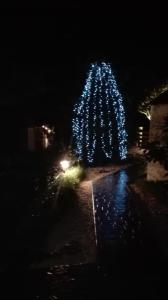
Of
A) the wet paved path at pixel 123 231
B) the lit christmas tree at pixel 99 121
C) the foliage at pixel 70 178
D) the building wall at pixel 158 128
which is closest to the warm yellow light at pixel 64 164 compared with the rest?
the foliage at pixel 70 178

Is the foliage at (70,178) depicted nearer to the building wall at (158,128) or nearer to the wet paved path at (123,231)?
the wet paved path at (123,231)

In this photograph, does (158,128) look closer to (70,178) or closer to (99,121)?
(70,178)

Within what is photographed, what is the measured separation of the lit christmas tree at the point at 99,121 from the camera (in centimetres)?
2369

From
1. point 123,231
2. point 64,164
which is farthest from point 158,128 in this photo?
A: point 123,231

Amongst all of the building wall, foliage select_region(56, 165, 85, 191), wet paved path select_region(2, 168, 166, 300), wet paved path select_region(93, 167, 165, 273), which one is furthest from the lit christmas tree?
wet paved path select_region(2, 168, 166, 300)

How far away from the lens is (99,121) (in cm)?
2378

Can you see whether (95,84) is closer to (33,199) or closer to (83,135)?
(83,135)

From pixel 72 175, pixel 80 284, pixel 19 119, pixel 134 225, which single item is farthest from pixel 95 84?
pixel 80 284

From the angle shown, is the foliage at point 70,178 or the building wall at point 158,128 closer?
the foliage at point 70,178

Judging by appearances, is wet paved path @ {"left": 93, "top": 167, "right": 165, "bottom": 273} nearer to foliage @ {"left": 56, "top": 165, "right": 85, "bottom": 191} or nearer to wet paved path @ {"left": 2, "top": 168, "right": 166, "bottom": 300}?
wet paved path @ {"left": 2, "top": 168, "right": 166, "bottom": 300}

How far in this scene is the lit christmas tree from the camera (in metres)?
23.7

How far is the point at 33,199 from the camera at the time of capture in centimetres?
1284

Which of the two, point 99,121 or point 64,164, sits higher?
point 99,121

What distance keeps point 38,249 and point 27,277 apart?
1398 millimetres
